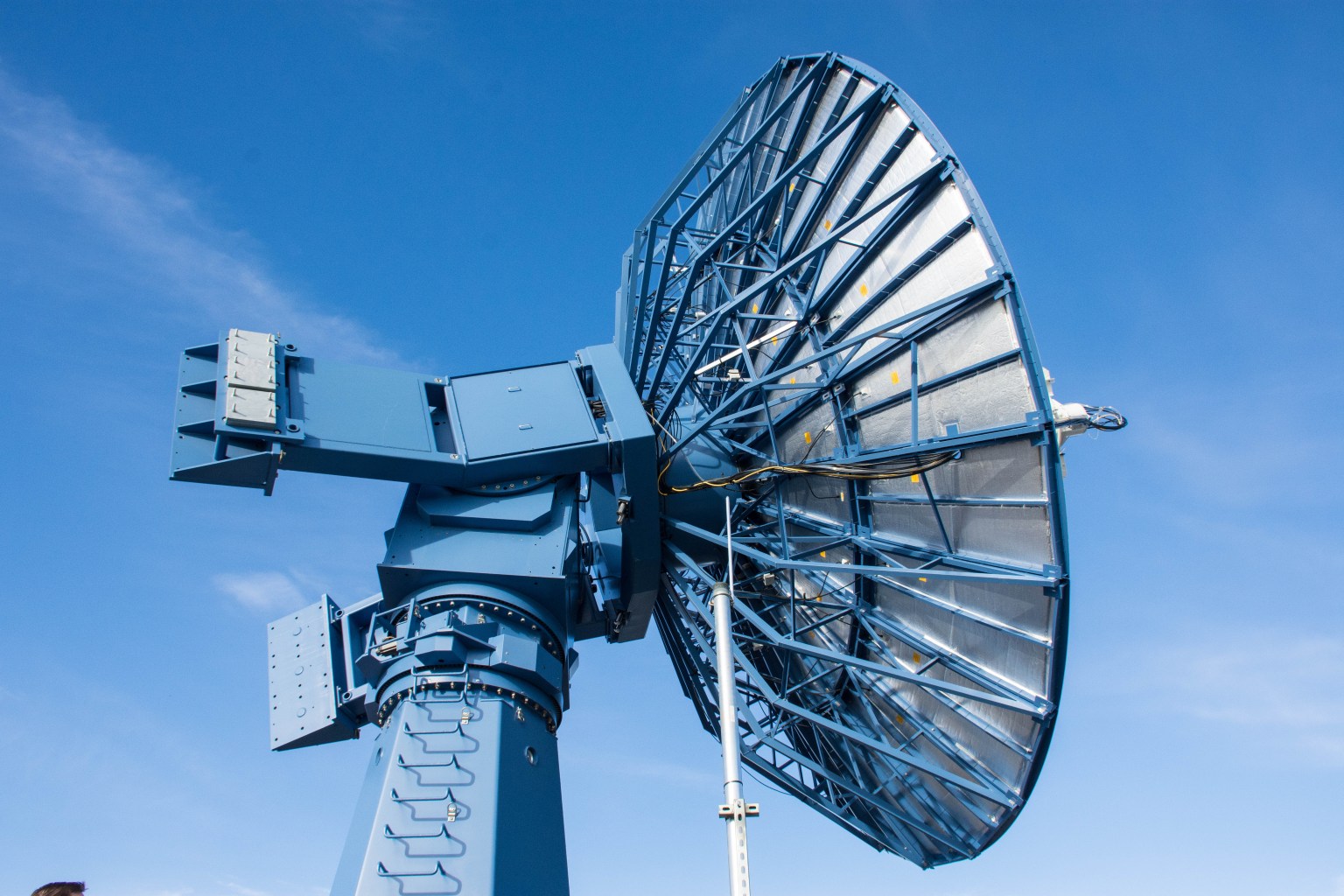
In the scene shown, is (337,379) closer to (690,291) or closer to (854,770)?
(690,291)

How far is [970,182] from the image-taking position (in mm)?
13750

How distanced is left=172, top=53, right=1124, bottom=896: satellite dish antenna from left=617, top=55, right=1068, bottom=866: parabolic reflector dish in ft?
0.19

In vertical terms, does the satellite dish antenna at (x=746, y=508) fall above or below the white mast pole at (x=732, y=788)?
above

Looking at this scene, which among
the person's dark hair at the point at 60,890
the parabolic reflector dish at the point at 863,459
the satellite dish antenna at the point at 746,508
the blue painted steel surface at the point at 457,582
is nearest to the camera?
the person's dark hair at the point at 60,890

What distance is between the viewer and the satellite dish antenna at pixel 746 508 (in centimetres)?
1306

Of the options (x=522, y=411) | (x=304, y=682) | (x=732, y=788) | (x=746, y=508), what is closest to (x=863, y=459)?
(x=746, y=508)

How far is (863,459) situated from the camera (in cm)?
1538

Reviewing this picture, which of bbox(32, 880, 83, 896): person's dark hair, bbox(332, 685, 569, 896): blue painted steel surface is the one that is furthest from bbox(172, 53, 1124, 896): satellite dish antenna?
bbox(32, 880, 83, 896): person's dark hair

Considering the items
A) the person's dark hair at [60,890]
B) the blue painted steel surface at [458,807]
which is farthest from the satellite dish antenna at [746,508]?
the person's dark hair at [60,890]

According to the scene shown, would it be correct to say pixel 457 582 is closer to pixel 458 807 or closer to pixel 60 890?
pixel 458 807

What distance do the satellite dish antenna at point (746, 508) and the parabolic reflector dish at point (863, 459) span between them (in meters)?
0.06

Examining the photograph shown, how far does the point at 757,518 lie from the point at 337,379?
8.03m

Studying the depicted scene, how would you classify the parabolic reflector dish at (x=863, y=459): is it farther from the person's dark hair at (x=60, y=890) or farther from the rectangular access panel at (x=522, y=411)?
the person's dark hair at (x=60, y=890)

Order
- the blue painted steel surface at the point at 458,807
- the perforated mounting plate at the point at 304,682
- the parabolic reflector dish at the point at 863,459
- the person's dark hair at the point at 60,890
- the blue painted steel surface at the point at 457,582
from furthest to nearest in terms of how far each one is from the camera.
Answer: the perforated mounting plate at the point at 304,682 → the parabolic reflector dish at the point at 863,459 → the blue painted steel surface at the point at 457,582 → the blue painted steel surface at the point at 458,807 → the person's dark hair at the point at 60,890
